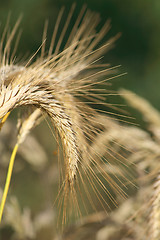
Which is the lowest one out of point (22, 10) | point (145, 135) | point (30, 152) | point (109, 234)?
point (109, 234)

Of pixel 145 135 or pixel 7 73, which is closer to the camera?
pixel 7 73

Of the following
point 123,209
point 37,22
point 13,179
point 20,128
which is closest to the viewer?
point 20,128

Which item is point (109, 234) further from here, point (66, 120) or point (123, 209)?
point (66, 120)

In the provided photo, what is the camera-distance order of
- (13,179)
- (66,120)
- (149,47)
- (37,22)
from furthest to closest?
(149,47), (37,22), (13,179), (66,120)

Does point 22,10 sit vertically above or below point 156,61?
above

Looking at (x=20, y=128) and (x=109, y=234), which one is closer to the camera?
(x=20, y=128)

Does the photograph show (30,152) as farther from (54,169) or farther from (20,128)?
(20,128)

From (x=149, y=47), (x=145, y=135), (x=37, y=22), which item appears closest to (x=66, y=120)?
(x=145, y=135)

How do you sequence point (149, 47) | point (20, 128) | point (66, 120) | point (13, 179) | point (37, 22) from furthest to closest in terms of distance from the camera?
point (149, 47) < point (37, 22) < point (13, 179) < point (20, 128) < point (66, 120)

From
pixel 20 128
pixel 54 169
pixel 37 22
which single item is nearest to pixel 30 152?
pixel 54 169
